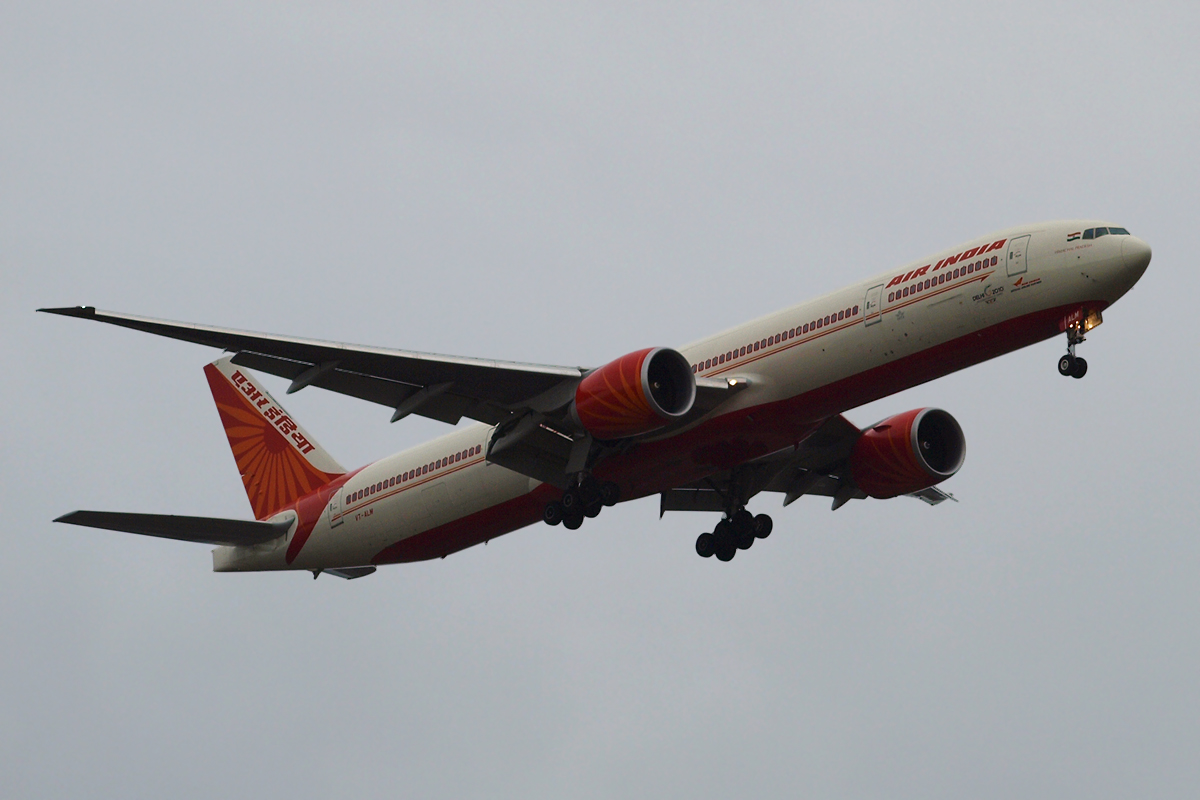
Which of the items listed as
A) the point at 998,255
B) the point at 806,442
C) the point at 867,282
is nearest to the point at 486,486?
the point at 806,442

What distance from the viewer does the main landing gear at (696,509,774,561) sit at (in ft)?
127

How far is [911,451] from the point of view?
37031mm

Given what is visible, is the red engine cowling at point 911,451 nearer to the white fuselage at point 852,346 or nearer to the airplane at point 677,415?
the airplane at point 677,415

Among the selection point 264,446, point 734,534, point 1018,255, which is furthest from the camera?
point 264,446

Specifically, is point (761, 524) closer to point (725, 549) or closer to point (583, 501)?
point (725, 549)

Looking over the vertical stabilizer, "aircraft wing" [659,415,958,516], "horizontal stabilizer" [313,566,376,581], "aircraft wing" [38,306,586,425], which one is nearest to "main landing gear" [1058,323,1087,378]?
"aircraft wing" [659,415,958,516]

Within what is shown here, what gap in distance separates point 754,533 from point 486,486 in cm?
696

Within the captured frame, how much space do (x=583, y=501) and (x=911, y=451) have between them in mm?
8484

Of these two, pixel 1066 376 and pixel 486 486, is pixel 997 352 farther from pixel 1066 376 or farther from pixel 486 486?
pixel 486 486

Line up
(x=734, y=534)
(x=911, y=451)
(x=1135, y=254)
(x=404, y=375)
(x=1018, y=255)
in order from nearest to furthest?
(x=1135, y=254) → (x=1018, y=255) → (x=404, y=375) → (x=911, y=451) → (x=734, y=534)

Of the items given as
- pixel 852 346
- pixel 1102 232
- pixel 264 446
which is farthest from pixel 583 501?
pixel 264 446

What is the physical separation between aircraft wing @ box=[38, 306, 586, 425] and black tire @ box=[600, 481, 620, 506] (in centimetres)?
232

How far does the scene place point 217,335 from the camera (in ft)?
101

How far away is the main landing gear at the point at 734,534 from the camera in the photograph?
127ft
